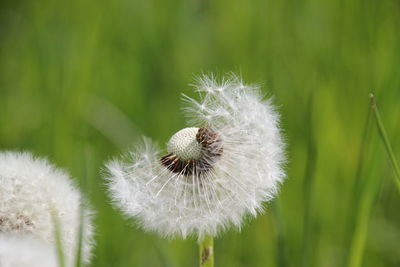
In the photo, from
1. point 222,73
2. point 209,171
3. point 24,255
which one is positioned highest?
point 222,73

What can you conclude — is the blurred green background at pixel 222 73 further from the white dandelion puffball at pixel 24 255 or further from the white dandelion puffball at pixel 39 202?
the white dandelion puffball at pixel 24 255

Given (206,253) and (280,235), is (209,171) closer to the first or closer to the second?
(206,253)

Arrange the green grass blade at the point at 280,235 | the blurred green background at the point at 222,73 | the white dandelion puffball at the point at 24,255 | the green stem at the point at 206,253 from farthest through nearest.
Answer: the blurred green background at the point at 222,73, the green grass blade at the point at 280,235, the green stem at the point at 206,253, the white dandelion puffball at the point at 24,255

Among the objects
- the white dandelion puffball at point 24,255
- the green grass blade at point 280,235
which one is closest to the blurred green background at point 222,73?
the green grass blade at point 280,235

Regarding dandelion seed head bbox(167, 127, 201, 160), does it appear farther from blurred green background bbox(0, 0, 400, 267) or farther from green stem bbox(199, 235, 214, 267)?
blurred green background bbox(0, 0, 400, 267)

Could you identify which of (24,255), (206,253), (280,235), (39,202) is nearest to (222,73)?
(280,235)

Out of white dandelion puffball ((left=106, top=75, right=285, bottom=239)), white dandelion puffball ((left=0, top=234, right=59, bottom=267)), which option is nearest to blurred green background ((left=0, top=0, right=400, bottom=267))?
white dandelion puffball ((left=106, top=75, right=285, bottom=239))
